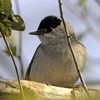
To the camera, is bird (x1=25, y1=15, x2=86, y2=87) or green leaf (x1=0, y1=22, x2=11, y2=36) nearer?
green leaf (x1=0, y1=22, x2=11, y2=36)

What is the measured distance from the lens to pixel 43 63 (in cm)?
580

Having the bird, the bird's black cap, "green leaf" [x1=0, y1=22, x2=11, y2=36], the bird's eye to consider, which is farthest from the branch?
the bird's black cap

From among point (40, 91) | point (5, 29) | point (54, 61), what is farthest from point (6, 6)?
point (54, 61)

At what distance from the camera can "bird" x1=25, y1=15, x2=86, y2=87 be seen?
18.9 feet

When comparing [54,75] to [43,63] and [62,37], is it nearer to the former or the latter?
[43,63]

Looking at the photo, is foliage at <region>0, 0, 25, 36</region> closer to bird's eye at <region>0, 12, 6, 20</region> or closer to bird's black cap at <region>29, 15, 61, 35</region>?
bird's eye at <region>0, 12, 6, 20</region>

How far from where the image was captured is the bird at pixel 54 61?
5.77 meters

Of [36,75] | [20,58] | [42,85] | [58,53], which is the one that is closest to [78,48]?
[58,53]

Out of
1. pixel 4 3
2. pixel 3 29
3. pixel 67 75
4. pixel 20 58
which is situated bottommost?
pixel 67 75

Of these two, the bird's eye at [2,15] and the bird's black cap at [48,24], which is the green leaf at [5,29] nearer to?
the bird's eye at [2,15]

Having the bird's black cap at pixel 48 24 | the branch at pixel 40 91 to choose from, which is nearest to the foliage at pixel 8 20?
the branch at pixel 40 91

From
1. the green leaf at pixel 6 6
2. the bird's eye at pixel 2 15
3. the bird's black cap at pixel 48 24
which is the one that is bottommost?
the bird's black cap at pixel 48 24

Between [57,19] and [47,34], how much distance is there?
40cm

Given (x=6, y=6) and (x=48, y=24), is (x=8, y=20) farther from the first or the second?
(x=48, y=24)
